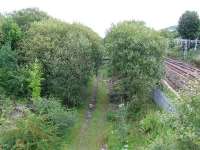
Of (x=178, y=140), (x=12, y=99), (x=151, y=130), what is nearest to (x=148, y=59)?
(x=151, y=130)

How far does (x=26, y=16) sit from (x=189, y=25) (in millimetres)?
23041

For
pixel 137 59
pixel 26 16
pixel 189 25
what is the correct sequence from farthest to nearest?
pixel 189 25, pixel 26 16, pixel 137 59

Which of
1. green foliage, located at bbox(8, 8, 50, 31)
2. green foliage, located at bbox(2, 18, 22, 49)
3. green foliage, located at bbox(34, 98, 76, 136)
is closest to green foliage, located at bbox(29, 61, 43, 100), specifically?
green foliage, located at bbox(34, 98, 76, 136)

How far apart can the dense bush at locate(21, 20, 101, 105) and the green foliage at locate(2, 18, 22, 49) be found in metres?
1.09

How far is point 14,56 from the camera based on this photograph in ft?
120

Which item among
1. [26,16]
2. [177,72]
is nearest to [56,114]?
[177,72]

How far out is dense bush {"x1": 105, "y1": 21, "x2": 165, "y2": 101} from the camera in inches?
1344

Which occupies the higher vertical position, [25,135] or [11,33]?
[11,33]

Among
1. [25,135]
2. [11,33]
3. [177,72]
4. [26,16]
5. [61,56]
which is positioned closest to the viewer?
[25,135]

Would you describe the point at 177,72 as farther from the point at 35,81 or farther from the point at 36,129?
the point at 36,129

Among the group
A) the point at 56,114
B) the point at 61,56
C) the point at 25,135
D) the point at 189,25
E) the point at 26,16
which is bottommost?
the point at 25,135

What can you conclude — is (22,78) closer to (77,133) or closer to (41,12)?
(77,133)

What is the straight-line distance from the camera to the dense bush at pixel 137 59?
112ft

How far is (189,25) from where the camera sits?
5697 cm
